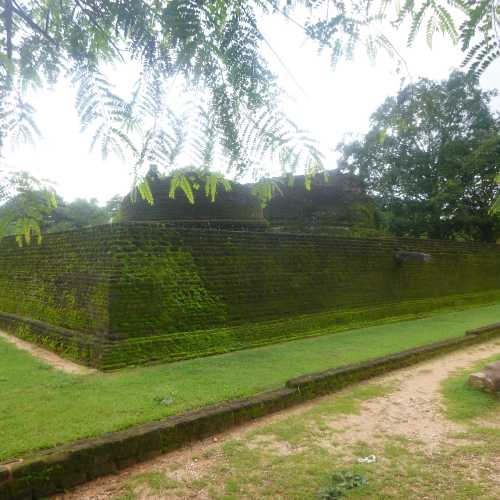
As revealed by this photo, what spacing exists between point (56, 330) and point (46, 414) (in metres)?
3.56

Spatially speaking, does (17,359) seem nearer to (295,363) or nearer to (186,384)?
(186,384)

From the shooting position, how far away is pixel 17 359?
6.16 m

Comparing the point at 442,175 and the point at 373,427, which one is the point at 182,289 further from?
the point at 442,175

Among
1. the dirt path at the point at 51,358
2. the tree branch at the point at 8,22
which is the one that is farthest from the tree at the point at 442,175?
the tree branch at the point at 8,22

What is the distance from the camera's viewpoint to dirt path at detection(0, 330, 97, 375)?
18.6 feet

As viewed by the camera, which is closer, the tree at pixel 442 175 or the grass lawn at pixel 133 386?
the grass lawn at pixel 133 386

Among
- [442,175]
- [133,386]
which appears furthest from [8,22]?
[442,175]

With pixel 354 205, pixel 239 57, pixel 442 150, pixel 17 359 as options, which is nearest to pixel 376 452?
pixel 239 57

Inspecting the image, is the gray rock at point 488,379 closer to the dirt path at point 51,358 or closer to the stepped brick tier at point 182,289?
the stepped brick tier at point 182,289

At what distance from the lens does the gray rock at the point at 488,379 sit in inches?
190

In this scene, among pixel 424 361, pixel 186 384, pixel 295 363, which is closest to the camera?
pixel 186 384

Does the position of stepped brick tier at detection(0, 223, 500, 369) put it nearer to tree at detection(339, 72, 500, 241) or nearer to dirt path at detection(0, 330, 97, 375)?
dirt path at detection(0, 330, 97, 375)

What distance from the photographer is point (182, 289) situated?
277 inches

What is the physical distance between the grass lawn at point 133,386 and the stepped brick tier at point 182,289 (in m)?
0.58
